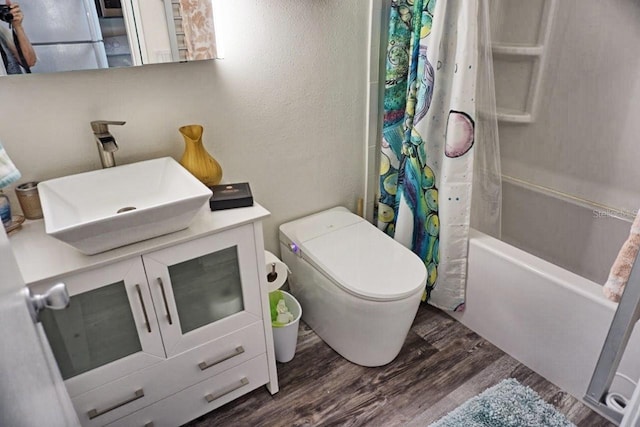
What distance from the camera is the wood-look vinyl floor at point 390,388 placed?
166cm

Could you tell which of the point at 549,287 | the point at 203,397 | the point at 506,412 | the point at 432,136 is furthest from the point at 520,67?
the point at 203,397

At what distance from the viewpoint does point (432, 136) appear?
6.19ft

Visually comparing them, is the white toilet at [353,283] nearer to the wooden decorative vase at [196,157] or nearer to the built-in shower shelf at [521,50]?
the wooden decorative vase at [196,157]

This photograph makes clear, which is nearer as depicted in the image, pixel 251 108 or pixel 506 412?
pixel 506 412

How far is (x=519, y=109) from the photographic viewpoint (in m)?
2.14

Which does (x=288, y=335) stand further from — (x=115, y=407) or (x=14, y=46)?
(x=14, y=46)

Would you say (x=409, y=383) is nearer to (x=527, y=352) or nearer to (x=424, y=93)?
(x=527, y=352)

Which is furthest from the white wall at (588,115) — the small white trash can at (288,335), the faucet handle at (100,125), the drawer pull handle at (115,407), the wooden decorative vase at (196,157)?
the drawer pull handle at (115,407)

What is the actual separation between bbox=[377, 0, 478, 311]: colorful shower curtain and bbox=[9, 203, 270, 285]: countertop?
825 millimetres

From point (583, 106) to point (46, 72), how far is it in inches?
84.3

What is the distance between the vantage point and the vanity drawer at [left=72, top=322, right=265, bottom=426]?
4.47 ft

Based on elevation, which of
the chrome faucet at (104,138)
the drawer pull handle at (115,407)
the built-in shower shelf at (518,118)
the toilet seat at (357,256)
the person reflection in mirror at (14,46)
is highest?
the person reflection in mirror at (14,46)

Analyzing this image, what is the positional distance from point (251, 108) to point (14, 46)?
0.79 m

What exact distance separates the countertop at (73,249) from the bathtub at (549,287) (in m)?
1.06
